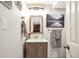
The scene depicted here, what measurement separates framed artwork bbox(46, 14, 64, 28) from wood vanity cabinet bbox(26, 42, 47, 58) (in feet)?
3.26

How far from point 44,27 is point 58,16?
0.65m

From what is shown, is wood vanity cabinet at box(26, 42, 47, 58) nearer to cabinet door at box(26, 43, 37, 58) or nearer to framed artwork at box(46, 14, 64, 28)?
cabinet door at box(26, 43, 37, 58)

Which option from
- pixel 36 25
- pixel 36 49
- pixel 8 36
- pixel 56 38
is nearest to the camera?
pixel 8 36

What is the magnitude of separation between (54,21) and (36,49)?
1.34 meters

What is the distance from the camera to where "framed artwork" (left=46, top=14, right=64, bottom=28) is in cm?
441

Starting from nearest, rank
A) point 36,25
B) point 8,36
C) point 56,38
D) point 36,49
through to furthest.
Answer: point 8,36 → point 36,49 → point 56,38 → point 36,25

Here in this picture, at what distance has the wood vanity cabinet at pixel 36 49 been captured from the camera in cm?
364

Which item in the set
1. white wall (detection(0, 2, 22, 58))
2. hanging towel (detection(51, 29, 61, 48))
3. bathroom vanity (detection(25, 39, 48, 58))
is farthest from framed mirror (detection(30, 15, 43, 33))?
white wall (detection(0, 2, 22, 58))

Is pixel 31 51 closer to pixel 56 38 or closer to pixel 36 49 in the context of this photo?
pixel 36 49

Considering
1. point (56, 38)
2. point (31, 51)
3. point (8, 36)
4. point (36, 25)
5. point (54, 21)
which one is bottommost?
point (31, 51)

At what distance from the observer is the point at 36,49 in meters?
3.65

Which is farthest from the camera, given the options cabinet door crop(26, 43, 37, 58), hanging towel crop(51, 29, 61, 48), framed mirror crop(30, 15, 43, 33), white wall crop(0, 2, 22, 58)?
framed mirror crop(30, 15, 43, 33)

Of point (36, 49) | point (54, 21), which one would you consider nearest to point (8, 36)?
point (36, 49)

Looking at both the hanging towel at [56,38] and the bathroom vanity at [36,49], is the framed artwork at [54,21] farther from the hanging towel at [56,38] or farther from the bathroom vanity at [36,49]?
the bathroom vanity at [36,49]
